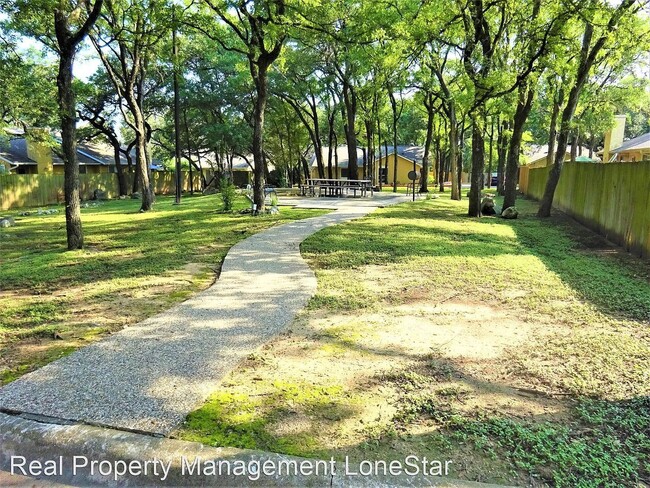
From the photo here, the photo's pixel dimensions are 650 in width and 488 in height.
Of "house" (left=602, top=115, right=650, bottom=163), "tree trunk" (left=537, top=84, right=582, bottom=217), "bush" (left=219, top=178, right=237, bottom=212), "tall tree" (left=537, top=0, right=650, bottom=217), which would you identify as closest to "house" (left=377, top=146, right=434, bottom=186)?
"house" (left=602, top=115, right=650, bottom=163)

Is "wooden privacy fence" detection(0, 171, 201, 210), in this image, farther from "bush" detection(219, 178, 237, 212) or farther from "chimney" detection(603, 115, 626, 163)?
"chimney" detection(603, 115, 626, 163)

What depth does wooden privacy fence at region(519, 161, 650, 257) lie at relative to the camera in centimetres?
782

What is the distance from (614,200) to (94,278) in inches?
386

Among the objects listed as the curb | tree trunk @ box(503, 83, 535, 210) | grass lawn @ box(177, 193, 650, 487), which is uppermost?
tree trunk @ box(503, 83, 535, 210)

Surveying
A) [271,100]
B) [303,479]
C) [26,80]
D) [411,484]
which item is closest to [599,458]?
[411,484]

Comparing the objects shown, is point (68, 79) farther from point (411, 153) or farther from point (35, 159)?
point (411, 153)

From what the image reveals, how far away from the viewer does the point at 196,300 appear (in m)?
5.28

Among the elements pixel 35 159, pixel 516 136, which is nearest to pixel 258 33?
pixel 516 136

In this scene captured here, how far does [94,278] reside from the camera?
6391mm

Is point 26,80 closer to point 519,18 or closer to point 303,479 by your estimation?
point 519,18

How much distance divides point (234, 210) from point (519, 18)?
10030mm

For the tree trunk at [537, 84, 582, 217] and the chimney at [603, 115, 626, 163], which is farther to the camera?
→ the chimney at [603, 115, 626, 163]

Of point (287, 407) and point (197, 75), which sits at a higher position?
point (197, 75)

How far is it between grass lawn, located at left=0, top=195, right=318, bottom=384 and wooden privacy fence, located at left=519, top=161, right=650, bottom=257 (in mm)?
7157
